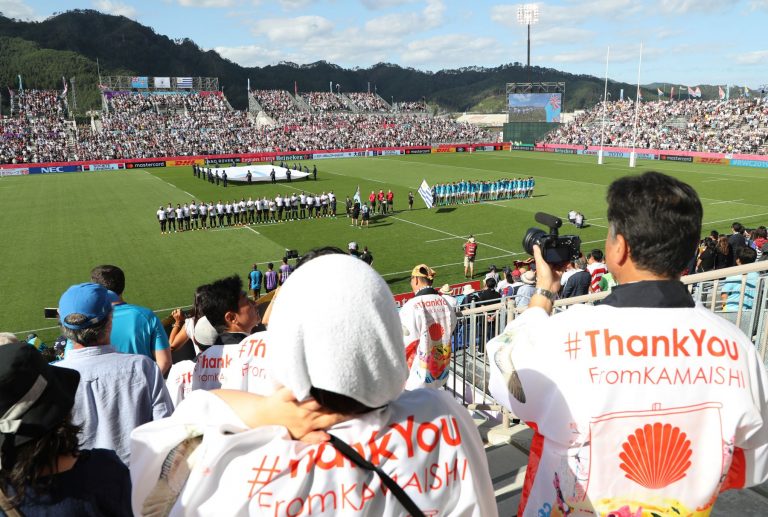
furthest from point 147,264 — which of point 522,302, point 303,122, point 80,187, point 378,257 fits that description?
point 303,122

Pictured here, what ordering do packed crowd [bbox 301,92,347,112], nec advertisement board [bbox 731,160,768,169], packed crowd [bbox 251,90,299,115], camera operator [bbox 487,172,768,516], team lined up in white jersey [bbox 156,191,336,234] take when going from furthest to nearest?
packed crowd [bbox 301,92,347,112] → packed crowd [bbox 251,90,299,115] → nec advertisement board [bbox 731,160,768,169] → team lined up in white jersey [bbox 156,191,336,234] → camera operator [bbox 487,172,768,516]

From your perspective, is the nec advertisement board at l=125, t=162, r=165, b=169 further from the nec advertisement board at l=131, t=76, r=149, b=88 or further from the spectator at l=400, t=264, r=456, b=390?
the spectator at l=400, t=264, r=456, b=390

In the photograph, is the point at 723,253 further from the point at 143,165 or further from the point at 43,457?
the point at 143,165

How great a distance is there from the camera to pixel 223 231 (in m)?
25.0

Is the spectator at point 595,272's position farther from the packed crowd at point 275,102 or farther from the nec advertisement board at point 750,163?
the packed crowd at point 275,102

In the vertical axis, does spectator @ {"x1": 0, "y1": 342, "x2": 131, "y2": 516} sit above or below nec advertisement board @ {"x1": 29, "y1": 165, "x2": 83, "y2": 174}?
above

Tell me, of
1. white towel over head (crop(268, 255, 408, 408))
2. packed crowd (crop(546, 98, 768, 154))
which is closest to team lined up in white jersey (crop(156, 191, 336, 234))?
A: white towel over head (crop(268, 255, 408, 408))

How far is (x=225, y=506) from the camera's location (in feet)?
4.58

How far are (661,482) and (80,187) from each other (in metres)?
43.1

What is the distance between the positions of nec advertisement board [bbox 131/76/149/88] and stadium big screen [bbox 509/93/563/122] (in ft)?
171

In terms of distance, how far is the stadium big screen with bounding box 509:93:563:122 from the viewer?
251 ft

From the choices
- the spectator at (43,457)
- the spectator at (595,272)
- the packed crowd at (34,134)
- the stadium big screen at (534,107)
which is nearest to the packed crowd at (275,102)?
the packed crowd at (34,134)

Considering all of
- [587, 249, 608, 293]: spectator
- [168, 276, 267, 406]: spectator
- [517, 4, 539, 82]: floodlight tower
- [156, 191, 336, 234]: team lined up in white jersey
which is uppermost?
[517, 4, 539, 82]: floodlight tower

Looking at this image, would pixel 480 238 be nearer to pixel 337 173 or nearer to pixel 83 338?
pixel 83 338
